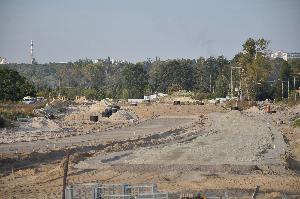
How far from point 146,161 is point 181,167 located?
2229 mm

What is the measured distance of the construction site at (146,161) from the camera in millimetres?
19734

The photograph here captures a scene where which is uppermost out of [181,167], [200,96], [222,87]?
[222,87]

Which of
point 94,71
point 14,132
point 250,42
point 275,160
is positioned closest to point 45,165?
point 275,160

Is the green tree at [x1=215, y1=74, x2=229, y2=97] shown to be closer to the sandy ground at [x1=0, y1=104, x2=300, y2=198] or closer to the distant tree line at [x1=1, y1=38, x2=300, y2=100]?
the distant tree line at [x1=1, y1=38, x2=300, y2=100]

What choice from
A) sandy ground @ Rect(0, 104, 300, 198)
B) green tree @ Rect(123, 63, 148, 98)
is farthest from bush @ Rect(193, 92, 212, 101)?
sandy ground @ Rect(0, 104, 300, 198)

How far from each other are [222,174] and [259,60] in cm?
7092

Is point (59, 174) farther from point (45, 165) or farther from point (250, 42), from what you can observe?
point (250, 42)

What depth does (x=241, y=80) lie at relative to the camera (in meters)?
95.9

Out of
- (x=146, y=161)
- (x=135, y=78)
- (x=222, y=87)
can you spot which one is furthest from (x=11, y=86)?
(x=146, y=161)

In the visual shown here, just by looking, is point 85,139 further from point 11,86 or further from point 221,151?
point 11,86

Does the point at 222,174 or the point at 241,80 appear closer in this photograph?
the point at 222,174

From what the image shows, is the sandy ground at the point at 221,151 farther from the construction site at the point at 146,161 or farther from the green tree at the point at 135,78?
the green tree at the point at 135,78

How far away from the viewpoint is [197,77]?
13812 cm

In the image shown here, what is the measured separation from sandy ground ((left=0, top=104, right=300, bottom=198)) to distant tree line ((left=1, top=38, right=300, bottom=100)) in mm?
52617
